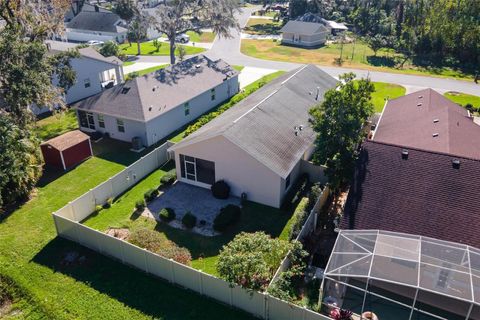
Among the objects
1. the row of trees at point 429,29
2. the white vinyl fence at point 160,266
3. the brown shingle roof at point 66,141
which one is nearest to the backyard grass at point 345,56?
the row of trees at point 429,29

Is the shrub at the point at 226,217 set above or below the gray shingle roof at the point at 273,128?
below

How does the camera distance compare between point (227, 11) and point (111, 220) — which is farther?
point (227, 11)

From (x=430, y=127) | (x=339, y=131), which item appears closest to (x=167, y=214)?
(x=339, y=131)

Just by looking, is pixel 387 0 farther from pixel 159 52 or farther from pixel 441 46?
pixel 159 52

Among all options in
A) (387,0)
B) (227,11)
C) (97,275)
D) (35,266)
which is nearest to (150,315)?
(97,275)

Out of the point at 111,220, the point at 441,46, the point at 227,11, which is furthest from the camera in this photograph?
the point at 441,46

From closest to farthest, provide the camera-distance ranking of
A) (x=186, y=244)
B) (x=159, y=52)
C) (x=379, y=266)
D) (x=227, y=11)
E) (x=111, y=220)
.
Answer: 1. (x=379, y=266)
2. (x=186, y=244)
3. (x=111, y=220)
4. (x=227, y=11)
5. (x=159, y=52)

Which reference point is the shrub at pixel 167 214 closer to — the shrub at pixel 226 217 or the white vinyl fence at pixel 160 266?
the shrub at pixel 226 217
